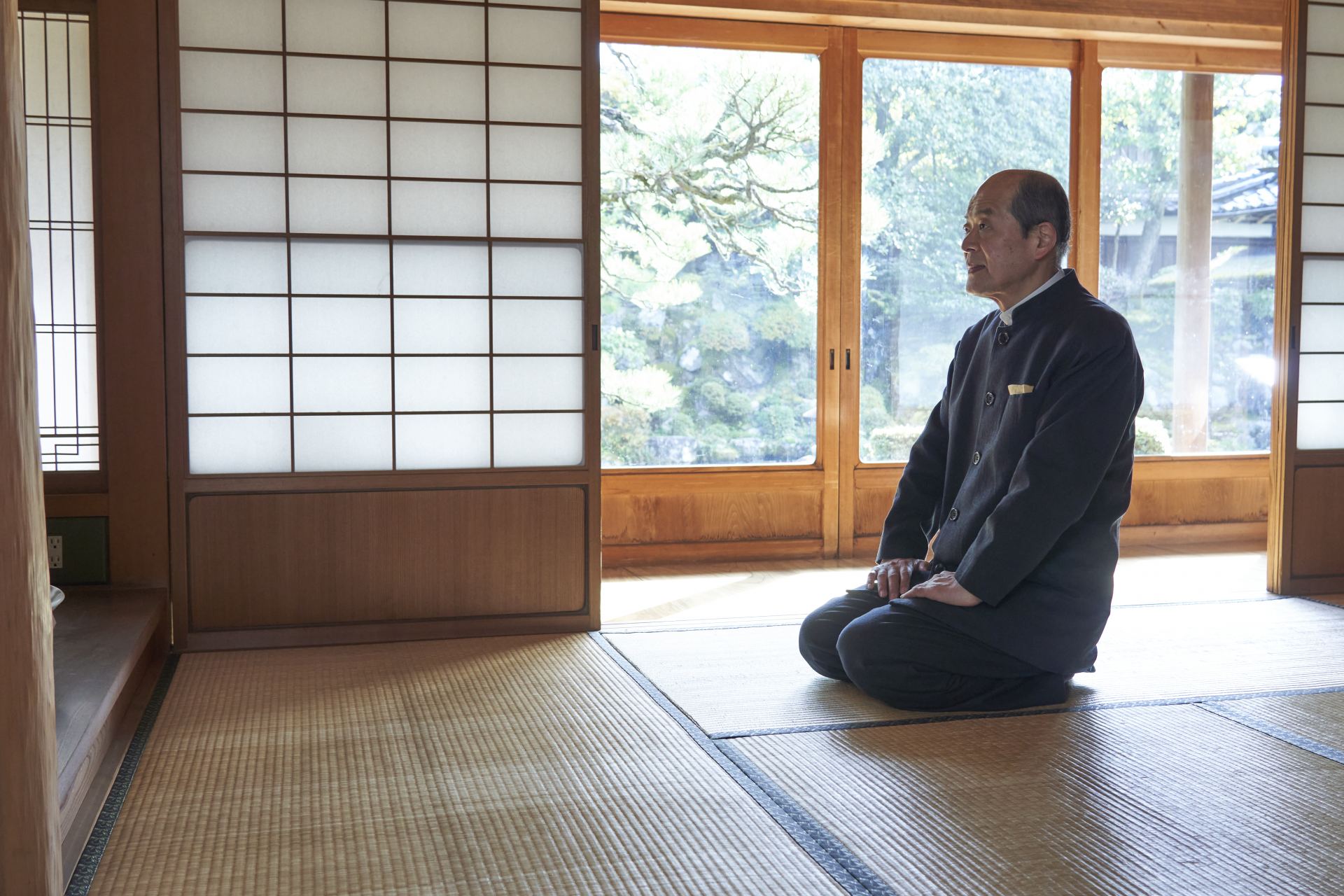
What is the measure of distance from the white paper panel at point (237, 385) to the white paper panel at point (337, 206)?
0.42 m

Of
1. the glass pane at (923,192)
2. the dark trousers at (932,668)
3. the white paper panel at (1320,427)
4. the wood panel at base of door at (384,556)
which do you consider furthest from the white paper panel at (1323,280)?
the wood panel at base of door at (384,556)

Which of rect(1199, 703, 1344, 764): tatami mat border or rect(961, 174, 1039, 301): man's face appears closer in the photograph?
rect(1199, 703, 1344, 764): tatami mat border

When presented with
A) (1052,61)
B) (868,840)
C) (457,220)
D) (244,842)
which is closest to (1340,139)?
(1052,61)

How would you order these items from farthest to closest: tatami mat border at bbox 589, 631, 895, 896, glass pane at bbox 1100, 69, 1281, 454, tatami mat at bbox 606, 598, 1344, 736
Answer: glass pane at bbox 1100, 69, 1281, 454
tatami mat at bbox 606, 598, 1344, 736
tatami mat border at bbox 589, 631, 895, 896

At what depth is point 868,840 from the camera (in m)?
2.04

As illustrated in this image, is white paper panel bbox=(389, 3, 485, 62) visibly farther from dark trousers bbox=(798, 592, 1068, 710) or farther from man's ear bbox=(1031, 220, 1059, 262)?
dark trousers bbox=(798, 592, 1068, 710)

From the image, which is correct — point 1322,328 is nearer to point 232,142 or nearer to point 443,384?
point 443,384

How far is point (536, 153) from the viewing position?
372cm

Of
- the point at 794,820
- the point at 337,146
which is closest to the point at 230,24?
the point at 337,146

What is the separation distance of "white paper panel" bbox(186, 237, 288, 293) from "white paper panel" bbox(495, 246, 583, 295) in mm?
651

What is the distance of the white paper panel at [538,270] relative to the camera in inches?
147

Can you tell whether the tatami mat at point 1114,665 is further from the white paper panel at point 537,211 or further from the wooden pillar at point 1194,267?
the wooden pillar at point 1194,267

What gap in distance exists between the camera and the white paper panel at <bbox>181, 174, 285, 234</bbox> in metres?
3.48

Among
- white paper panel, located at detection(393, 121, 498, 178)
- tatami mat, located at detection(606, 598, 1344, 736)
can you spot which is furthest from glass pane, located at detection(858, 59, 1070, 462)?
white paper panel, located at detection(393, 121, 498, 178)
